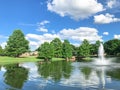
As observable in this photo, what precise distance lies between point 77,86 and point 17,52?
77.3 metres

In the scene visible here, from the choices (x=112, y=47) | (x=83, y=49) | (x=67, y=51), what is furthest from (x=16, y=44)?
(x=112, y=47)

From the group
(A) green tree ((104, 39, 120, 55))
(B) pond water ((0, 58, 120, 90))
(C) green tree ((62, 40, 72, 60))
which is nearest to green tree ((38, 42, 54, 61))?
(C) green tree ((62, 40, 72, 60))

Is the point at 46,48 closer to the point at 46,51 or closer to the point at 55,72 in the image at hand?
the point at 46,51

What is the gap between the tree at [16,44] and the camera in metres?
103

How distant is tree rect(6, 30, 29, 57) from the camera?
339 ft

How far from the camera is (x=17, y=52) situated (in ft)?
339

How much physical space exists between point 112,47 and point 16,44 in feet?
327

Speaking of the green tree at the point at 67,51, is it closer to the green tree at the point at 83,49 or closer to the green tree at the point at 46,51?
the green tree at the point at 83,49

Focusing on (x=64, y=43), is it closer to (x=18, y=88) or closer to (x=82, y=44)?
(x=82, y=44)

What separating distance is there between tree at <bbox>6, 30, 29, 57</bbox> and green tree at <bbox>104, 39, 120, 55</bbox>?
298 feet

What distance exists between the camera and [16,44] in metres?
104

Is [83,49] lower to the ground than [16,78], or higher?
higher

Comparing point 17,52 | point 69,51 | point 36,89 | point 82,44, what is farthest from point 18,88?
point 82,44

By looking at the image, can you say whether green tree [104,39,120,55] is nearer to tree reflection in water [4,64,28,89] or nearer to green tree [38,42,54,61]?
green tree [38,42,54,61]
